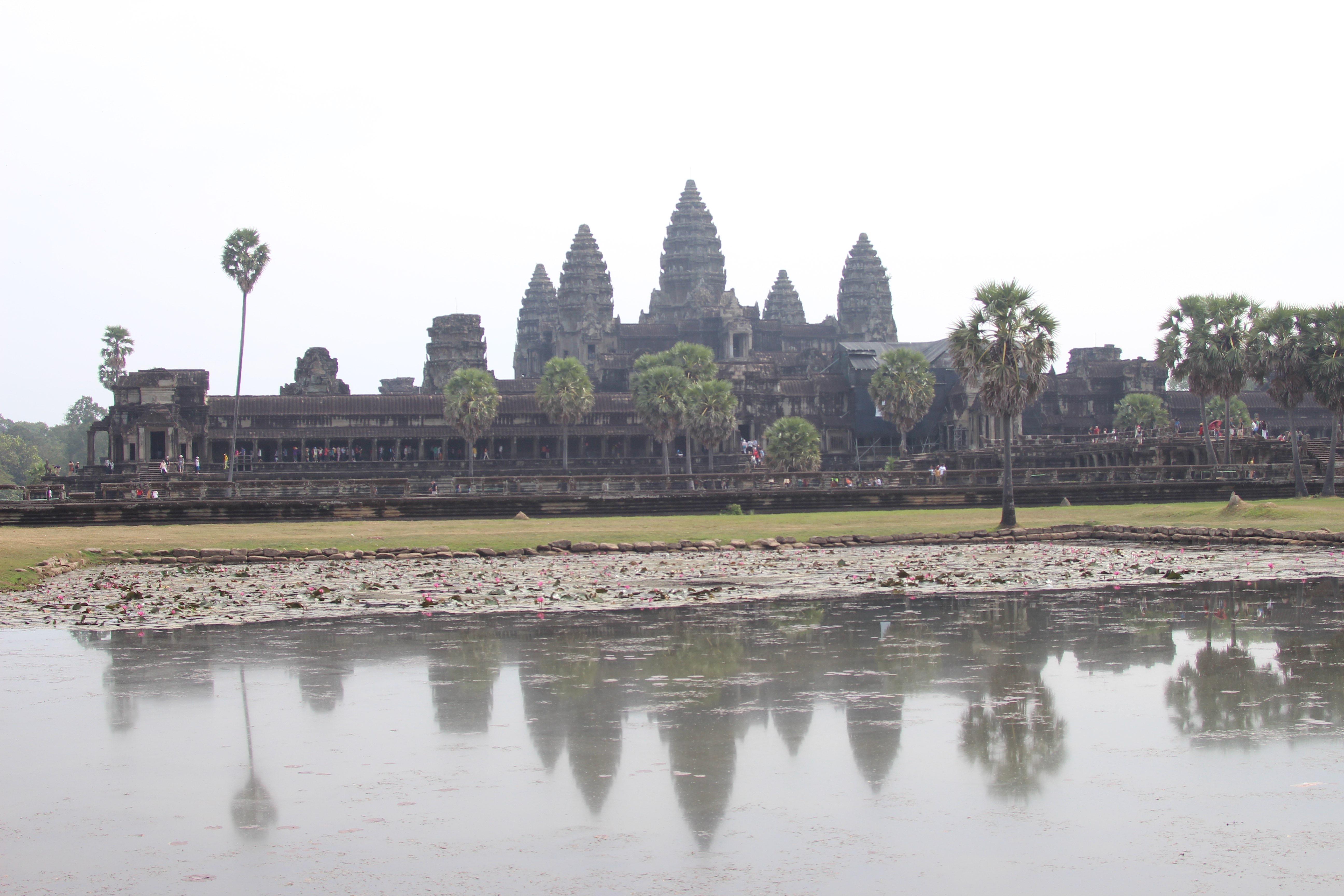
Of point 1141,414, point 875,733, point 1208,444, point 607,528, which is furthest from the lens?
point 1141,414

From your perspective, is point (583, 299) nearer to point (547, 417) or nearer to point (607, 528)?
Answer: point (547, 417)

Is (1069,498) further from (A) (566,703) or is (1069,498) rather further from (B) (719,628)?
(A) (566,703)

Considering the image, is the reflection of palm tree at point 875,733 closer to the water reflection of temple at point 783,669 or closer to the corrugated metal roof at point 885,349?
the water reflection of temple at point 783,669

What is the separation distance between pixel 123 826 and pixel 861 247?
13250 centimetres

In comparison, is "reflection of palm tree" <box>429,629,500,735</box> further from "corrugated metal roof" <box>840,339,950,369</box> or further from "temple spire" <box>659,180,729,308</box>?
"temple spire" <box>659,180,729,308</box>

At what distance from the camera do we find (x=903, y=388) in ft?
261

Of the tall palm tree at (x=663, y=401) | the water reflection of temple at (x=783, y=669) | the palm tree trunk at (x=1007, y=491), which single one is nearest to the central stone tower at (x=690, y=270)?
the tall palm tree at (x=663, y=401)

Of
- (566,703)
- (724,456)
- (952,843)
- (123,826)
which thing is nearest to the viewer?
(952,843)

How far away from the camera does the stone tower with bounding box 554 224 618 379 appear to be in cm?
12688

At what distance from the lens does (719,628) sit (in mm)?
17594

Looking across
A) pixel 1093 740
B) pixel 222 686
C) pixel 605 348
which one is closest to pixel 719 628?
pixel 222 686

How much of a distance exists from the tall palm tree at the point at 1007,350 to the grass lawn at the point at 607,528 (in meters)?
3.64

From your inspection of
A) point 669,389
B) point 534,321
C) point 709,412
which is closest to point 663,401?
point 669,389

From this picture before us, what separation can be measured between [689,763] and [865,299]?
127m
